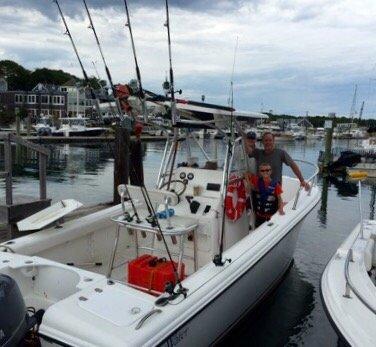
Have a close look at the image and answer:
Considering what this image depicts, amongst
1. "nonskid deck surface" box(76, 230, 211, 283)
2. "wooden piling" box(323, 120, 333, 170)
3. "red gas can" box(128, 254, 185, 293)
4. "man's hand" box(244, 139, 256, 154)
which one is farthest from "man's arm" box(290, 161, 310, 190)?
"wooden piling" box(323, 120, 333, 170)

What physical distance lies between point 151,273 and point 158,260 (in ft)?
0.99

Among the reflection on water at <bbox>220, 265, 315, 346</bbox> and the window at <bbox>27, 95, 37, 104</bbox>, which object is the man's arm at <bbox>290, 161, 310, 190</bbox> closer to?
the reflection on water at <bbox>220, 265, 315, 346</bbox>

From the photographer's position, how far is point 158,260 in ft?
16.1

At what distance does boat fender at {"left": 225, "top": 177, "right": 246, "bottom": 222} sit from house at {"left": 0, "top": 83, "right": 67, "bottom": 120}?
240ft

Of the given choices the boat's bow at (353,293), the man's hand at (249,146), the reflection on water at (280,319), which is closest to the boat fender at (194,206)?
the man's hand at (249,146)

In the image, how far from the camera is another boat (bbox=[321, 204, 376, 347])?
12.2 feet

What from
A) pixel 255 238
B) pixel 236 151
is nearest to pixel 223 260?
pixel 255 238

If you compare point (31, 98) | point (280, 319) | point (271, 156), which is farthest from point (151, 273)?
point (31, 98)

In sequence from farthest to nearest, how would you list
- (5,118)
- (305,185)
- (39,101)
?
(39,101) < (5,118) < (305,185)

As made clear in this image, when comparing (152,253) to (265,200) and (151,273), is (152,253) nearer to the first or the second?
(151,273)

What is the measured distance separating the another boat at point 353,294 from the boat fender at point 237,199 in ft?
4.56

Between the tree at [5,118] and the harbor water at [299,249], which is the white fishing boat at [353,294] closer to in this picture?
the harbor water at [299,249]

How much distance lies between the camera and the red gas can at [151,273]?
459cm

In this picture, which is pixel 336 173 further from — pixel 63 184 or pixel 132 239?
pixel 132 239
